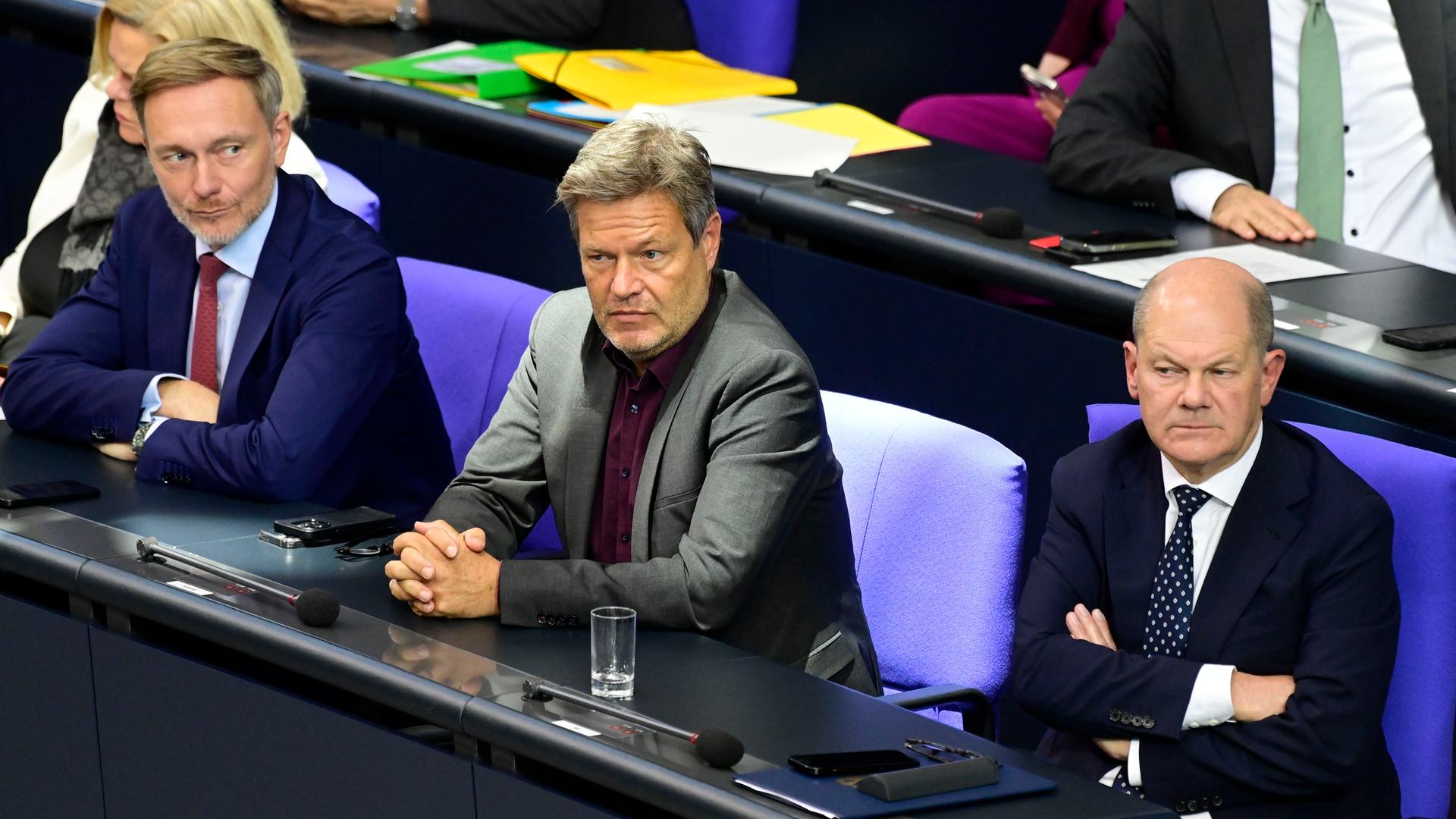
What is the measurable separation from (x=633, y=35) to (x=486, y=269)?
32.9 inches

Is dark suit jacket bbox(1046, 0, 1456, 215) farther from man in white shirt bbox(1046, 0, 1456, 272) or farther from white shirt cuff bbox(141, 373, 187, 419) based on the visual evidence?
white shirt cuff bbox(141, 373, 187, 419)

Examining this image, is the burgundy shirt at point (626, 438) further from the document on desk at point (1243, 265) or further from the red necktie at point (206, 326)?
the document on desk at point (1243, 265)

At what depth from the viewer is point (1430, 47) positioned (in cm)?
399

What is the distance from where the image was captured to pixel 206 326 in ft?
10.6

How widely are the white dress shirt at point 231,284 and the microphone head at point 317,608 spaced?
0.87 meters

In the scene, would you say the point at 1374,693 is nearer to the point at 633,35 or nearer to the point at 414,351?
the point at 414,351

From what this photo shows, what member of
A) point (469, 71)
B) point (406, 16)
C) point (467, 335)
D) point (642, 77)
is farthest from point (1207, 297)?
point (406, 16)

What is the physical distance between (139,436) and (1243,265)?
1.82 metres

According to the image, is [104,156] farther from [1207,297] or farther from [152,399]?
[1207,297]

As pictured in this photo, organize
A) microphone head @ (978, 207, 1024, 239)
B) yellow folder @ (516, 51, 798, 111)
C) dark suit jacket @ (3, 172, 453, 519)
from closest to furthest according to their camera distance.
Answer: dark suit jacket @ (3, 172, 453, 519), microphone head @ (978, 207, 1024, 239), yellow folder @ (516, 51, 798, 111)

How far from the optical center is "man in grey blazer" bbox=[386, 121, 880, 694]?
248 cm

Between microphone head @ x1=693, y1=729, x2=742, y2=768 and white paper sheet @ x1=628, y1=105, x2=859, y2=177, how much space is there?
7.05ft

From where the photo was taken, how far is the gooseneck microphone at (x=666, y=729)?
1.99 m

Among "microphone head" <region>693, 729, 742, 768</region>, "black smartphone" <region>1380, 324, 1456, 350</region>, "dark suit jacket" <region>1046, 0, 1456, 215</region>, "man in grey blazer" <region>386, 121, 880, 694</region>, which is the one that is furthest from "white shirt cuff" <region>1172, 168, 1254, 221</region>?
"microphone head" <region>693, 729, 742, 768</region>
